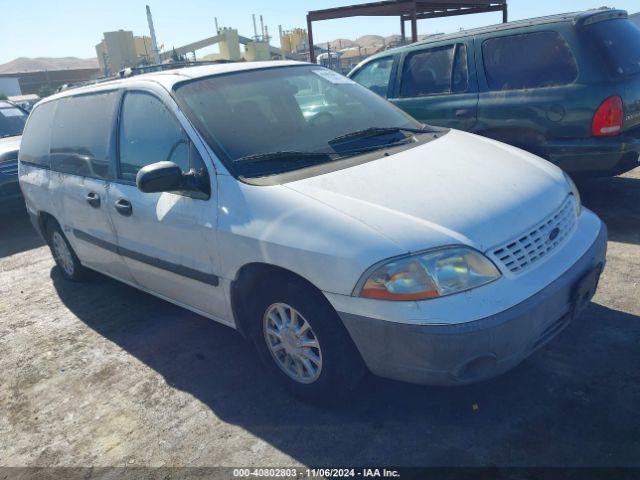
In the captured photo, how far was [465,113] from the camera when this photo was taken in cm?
531

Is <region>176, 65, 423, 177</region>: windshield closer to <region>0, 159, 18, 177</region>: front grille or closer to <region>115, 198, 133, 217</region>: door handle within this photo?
<region>115, 198, 133, 217</region>: door handle

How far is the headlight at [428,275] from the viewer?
2223 mm

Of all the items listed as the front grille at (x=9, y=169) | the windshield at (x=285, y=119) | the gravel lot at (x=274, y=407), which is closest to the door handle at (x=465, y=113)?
the windshield at (x=285, y=119)

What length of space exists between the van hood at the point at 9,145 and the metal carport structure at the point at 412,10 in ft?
23.4

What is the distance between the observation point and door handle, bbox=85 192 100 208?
3756 millimetres

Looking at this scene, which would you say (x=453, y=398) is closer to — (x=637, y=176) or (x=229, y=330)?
(x=229, y=330)

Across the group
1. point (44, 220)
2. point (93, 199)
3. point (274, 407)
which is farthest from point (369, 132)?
point (44, 220)

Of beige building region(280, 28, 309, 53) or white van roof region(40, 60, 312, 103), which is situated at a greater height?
beige building region(280, 28, 309, 53)

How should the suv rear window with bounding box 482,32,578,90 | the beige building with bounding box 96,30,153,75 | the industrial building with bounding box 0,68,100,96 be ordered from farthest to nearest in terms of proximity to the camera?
the industrial building with bounding box 0,68,100,96
the beige building with bounding box 96,30,153,75
the suv rear window with bounding box 482,32,578,90

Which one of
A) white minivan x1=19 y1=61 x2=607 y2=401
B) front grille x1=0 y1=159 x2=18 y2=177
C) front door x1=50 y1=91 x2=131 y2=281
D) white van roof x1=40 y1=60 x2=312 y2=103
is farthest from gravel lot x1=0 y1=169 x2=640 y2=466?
front grille x1=0 y1=159 x2=18 y2=177

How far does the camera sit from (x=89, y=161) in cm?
390

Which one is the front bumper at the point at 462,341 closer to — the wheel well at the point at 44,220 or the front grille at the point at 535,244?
the front grille at the point at 535,244

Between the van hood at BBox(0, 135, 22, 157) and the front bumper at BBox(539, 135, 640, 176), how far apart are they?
22.5ft

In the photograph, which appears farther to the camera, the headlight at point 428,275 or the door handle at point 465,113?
the door handle at point 465,113
